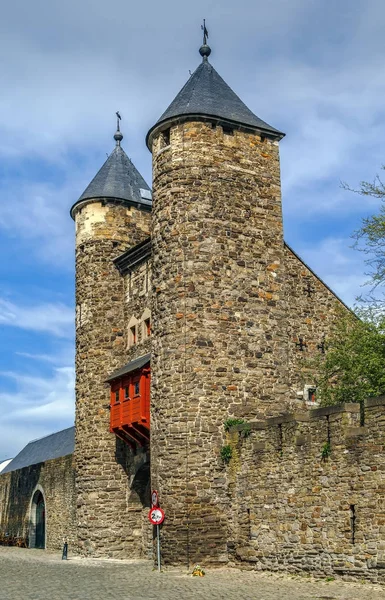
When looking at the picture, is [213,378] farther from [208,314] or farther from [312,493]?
[312,493]

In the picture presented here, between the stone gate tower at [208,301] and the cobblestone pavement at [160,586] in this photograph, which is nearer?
the cobblestone pavement at [160,586]

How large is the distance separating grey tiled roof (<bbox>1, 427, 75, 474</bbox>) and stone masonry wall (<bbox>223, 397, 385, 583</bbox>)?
22154mm

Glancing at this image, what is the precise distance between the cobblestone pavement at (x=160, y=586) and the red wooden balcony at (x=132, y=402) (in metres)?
3.85

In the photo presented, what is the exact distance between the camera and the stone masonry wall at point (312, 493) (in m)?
16.0

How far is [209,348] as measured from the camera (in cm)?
2120

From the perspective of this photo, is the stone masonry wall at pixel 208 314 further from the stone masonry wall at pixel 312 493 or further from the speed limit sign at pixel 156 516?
the stone masonry wall at pixel 312 493

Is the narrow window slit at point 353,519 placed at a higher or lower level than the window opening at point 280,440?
lower

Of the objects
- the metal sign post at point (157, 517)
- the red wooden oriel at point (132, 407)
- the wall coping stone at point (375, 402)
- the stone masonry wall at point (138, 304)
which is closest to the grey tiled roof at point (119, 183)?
the stone masonry wall at point (138, 304)

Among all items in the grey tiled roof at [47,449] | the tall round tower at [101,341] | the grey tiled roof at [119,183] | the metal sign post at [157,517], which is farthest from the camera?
the grey tiled roof at [47,449]

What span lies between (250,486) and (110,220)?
12180 millimetres

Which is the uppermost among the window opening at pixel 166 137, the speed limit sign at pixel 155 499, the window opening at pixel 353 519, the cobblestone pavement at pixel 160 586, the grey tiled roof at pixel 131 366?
the window opening at pixel 166 137

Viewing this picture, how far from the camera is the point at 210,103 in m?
23.5

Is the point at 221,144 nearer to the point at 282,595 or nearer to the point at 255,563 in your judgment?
the point at 255,563

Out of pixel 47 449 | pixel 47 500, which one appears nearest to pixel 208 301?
pixel 47 500
